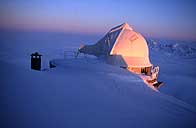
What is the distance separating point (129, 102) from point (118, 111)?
113 centimetres

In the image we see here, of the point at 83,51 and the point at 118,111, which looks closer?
the point at 118,111

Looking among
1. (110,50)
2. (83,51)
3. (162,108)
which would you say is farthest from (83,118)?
(83,51)

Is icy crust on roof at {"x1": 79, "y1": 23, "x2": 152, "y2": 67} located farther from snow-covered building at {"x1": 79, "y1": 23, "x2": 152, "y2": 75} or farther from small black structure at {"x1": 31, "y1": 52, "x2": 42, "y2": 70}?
small black structure at {"x1": 31, "y1": 52, "x2": 42, "y2": 70}

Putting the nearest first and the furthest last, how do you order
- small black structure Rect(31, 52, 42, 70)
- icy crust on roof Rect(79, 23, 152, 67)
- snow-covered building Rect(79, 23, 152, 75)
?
small black structure Rect(31, 52, 42, 70) < snow-covered building Rect(79, 23, 152, 75) < icy crust on roof Rect(79, 23, 152, 67)

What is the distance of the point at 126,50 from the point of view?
683 inches

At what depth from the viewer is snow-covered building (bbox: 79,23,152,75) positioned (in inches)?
677

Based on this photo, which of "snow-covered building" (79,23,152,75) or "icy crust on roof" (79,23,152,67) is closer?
"snow-covered building" (79,23,152,75)

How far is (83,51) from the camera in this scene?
21250 mm

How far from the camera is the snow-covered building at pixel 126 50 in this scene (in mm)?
17188

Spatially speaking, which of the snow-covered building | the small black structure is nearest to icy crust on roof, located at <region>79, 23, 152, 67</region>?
the snow-covered building

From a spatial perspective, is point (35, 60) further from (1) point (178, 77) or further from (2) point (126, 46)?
(1) point (178, 77)

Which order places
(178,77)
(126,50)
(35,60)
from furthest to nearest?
(178,77), (126,50), (35,60)

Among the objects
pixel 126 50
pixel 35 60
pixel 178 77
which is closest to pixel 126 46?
pixel 126 50

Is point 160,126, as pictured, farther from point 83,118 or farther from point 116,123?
point 83,118
